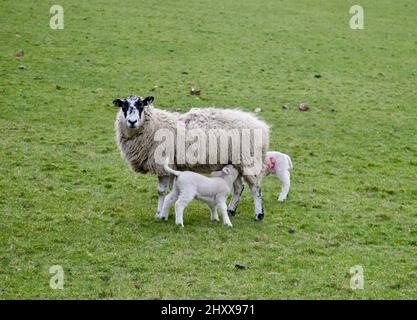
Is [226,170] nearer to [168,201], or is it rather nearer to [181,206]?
[181,206]

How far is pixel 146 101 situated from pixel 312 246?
434 cm

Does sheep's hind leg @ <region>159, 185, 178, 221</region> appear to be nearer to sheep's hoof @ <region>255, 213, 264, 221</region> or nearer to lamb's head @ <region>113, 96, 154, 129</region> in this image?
lamb's head @ <region>113, 96, 154, 129</region>

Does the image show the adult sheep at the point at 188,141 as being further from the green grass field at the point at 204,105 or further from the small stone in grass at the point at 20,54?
the small stone in grass at the point at 20,54

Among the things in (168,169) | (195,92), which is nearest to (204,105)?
(195,92)

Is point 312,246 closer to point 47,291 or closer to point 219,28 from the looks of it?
point 47,291

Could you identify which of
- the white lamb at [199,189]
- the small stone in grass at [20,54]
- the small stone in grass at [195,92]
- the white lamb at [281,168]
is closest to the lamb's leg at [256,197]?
the white lamb at [199,189]

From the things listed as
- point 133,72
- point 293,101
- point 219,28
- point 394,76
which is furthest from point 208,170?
point 219,28

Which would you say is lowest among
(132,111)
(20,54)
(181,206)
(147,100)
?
(181,206)

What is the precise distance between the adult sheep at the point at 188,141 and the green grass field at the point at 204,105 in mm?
814

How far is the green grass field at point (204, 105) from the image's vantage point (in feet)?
32.1

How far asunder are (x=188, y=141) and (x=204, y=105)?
1005cm

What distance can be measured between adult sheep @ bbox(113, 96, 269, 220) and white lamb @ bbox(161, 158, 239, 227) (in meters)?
0.43

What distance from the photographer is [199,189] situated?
11.5 meters

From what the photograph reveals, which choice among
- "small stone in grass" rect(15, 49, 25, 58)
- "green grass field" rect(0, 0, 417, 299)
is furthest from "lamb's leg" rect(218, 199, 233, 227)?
"small stone in grass" rect(15, 49, 25, 58)
